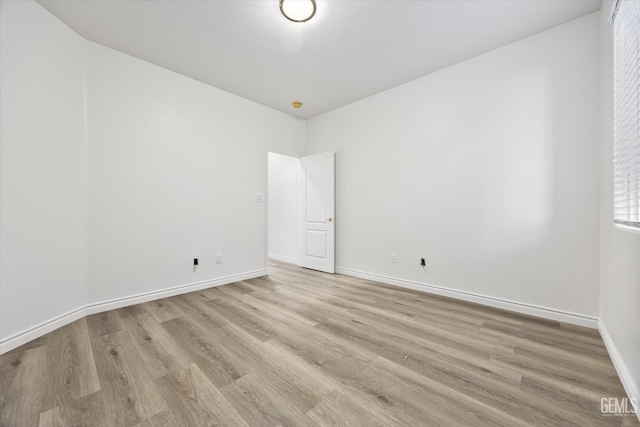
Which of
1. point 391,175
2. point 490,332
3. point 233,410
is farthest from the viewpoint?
point 391,175

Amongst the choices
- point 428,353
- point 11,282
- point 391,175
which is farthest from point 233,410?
point 391,175

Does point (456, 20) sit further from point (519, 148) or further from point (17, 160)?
point (17, 160)

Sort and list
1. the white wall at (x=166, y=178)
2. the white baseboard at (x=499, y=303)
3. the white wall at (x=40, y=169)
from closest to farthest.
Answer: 1. the white wall at (x=40, y=169)
2. the white baseboard at (x=499, y=303)
3. the white wall at (x=166, y=178)

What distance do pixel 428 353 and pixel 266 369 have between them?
1123 millimetres

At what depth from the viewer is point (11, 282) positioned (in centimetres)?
184

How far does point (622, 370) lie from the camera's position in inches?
57.1

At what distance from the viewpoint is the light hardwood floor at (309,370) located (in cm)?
122

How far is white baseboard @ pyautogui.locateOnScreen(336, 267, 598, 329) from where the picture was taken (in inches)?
86.4

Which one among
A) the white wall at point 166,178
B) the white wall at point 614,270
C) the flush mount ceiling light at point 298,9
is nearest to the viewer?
the white wall at point 614,270

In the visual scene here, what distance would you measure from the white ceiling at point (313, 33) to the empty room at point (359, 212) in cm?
2

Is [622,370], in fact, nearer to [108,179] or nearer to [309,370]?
[309,370]

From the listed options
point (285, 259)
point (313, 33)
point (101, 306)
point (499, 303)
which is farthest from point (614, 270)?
point (285, 259)

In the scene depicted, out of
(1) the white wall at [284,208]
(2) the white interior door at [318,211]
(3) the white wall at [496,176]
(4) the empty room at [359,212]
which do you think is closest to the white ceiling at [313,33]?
(4) the empty room at [359,212]

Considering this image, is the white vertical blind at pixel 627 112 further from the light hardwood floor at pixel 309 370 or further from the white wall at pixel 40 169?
the white wall at pixel 40 169
